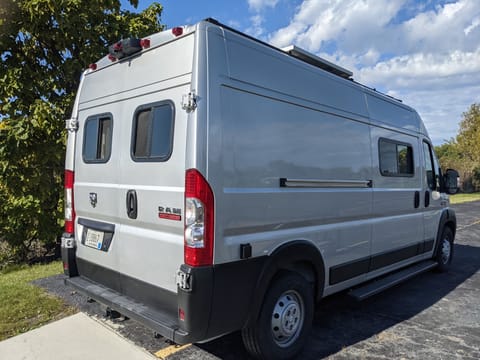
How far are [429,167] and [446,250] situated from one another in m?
1.66

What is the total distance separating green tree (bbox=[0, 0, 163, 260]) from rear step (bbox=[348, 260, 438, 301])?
522cm

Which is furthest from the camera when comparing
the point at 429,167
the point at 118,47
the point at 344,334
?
the point at 429,167

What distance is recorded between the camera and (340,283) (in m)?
4.14

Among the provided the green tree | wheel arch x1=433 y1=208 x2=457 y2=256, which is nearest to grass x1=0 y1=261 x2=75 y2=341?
the green tree

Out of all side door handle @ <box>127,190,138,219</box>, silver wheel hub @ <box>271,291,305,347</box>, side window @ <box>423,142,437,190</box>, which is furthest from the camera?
side window @ <box>423,142,437,190</box>

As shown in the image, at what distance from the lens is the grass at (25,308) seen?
3.99 m

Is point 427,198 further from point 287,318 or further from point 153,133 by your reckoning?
point 153,133

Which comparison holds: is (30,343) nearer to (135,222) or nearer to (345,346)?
(135,222)

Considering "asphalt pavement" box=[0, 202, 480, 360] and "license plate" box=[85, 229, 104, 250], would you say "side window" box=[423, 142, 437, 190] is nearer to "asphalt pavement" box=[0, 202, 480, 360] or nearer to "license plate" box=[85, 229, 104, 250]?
"asphalt pavement" box=[0, 202, 480, 360]

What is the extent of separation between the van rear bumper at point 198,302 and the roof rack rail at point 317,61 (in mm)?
2073

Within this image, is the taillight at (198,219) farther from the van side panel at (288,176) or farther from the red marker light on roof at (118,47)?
the red marker light on roof at (118,47)

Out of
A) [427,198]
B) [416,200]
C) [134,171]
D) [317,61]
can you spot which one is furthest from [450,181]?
[134,171]

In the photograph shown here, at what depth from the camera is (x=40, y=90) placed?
6.84m

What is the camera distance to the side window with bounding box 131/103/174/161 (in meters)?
2.94
